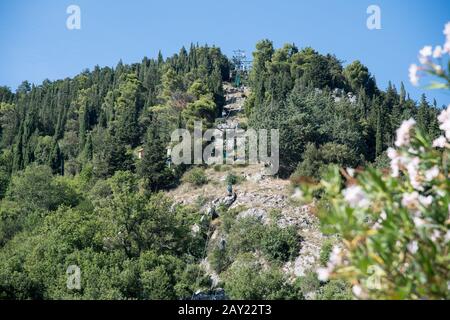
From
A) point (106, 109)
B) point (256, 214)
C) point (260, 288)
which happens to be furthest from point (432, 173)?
point (106, 109)

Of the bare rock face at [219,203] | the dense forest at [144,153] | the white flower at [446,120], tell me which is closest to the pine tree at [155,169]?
the dense forest at [144,153]

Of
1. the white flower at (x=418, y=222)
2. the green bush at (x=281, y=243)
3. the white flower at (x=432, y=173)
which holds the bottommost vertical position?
the green bush at (x=281, y=243)

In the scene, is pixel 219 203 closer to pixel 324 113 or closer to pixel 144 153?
pixel 144 153

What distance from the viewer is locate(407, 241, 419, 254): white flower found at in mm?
3535

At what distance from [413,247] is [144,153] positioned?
3696cm

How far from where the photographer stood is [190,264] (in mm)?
26359

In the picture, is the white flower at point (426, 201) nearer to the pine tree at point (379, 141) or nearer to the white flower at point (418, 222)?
the white flower at point (418, 222)

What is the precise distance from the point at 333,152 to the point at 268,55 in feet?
104

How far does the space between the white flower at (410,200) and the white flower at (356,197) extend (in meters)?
0.29

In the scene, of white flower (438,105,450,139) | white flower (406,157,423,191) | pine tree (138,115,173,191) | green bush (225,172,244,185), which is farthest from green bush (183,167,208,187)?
white flower (406,157,423,191)

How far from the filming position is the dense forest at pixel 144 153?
23.8 m

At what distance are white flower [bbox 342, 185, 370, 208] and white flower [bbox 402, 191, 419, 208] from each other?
0.29m

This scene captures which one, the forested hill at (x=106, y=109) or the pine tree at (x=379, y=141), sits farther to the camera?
the forested hill at (x=106, y=109)

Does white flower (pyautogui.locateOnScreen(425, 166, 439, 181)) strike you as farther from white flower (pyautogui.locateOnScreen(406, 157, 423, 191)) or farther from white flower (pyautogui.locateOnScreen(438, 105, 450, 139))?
white flower (pyautogui.locateOnScreen(438, 105, 450, 139))
